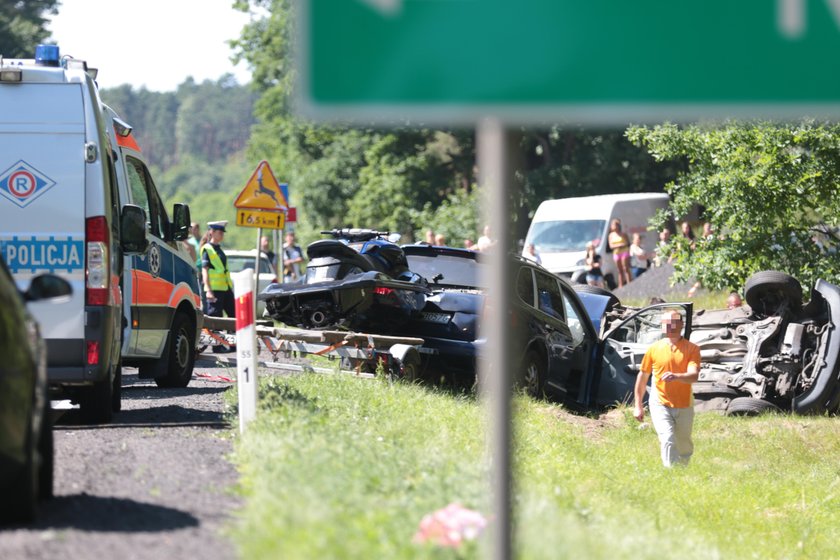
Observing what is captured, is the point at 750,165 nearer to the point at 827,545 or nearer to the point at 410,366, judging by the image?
the point at 410,366

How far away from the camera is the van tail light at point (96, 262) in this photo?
33.2 feet

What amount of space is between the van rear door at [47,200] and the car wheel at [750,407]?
26.9 feet

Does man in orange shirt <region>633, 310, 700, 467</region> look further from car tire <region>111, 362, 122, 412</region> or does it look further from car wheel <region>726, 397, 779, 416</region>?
car tire <region>111, 362, 122, 412</region>

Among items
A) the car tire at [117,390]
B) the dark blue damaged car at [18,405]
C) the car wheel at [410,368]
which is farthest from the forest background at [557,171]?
the dark blue damaged car at [18,405]

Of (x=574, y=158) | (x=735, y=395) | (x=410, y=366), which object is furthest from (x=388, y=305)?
(x=574, y=158)

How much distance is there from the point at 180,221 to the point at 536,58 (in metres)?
8.90

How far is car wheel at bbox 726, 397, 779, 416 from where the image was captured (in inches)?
616

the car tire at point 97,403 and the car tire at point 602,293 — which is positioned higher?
the car tire at point 602,293

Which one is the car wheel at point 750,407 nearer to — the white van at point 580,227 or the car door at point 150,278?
the car door at point 150,278

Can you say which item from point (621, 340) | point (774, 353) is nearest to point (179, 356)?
point (621, 340)

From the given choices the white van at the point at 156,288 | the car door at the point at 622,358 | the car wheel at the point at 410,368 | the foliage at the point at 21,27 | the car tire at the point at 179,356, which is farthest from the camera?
the foliage at the point at 21,27

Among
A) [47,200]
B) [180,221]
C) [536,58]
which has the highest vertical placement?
[536,58]

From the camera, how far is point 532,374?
51.0 feet

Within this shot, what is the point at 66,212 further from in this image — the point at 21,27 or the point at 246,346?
the point at 21,27
